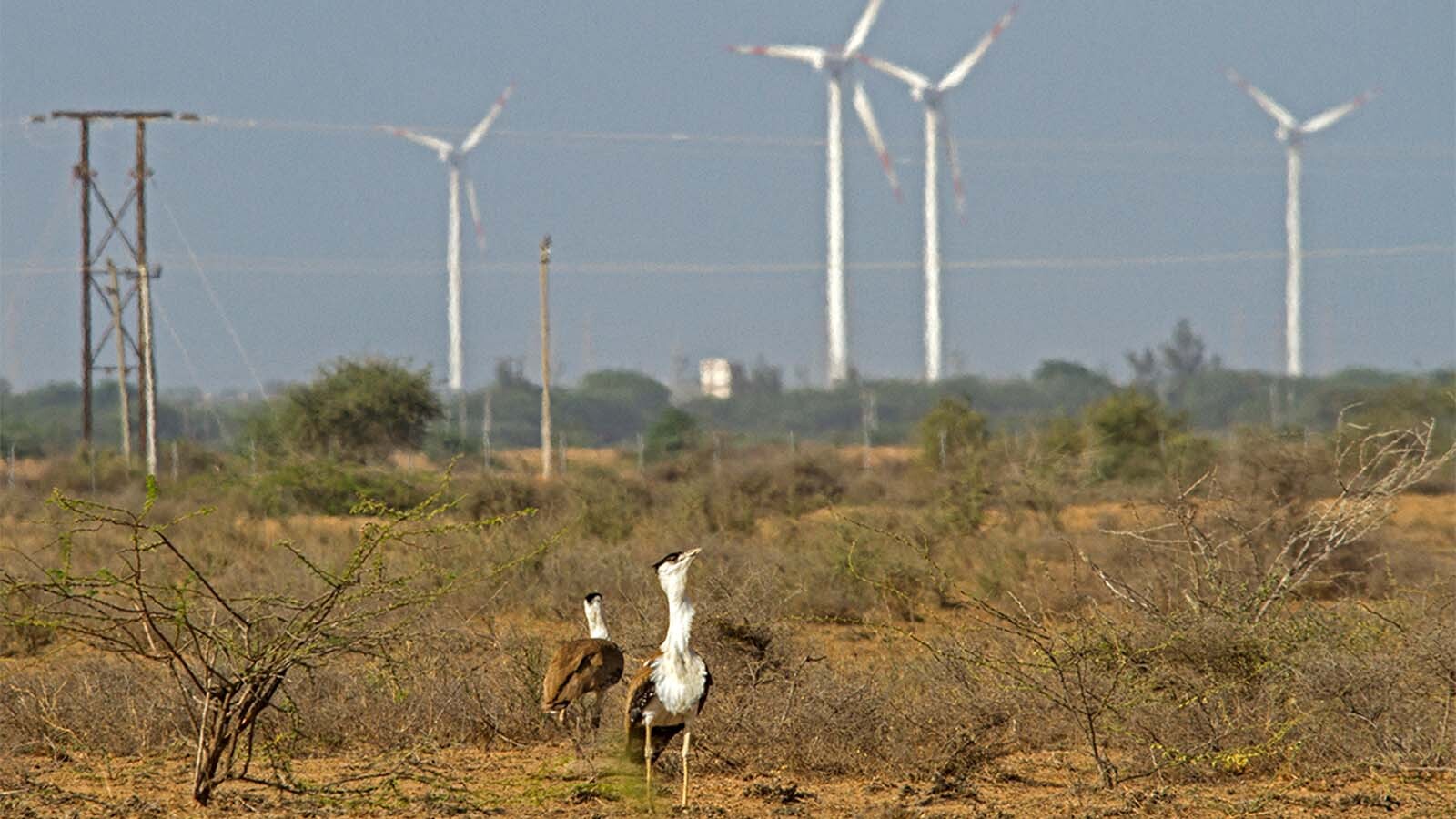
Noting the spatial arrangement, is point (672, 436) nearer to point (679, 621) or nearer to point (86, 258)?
point (86, 258)

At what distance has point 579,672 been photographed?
34.1ft

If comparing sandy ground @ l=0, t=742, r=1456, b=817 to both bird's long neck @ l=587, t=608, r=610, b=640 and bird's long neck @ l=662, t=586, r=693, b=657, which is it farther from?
bird's long neck @ l=662, t=586, r=693, b=657

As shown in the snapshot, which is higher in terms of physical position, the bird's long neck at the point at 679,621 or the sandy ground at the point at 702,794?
the bird's long neck at the point at 679,621

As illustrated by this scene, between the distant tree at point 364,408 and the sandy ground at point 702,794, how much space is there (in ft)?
111

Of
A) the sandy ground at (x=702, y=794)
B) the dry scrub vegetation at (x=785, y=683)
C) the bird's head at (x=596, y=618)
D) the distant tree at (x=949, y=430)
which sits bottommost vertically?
the sandy ground at (x=702, y=794)

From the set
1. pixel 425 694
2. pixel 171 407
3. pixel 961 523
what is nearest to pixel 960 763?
pixel 425 694

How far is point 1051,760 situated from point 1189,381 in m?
88.3

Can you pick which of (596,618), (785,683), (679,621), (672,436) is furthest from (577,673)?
(672,436)

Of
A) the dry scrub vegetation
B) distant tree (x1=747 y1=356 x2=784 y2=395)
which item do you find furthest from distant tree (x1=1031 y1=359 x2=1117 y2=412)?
the dry scrub vegetation

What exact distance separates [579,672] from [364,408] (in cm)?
3569

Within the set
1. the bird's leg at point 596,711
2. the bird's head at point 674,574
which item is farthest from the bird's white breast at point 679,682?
the bird's leg at point 596,711

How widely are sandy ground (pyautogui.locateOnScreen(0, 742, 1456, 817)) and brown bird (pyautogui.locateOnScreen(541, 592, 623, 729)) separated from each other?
1.26 ft

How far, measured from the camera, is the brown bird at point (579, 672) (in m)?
10.4

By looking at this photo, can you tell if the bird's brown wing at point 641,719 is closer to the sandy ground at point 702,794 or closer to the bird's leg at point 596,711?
the sandy ground at point 702,794
